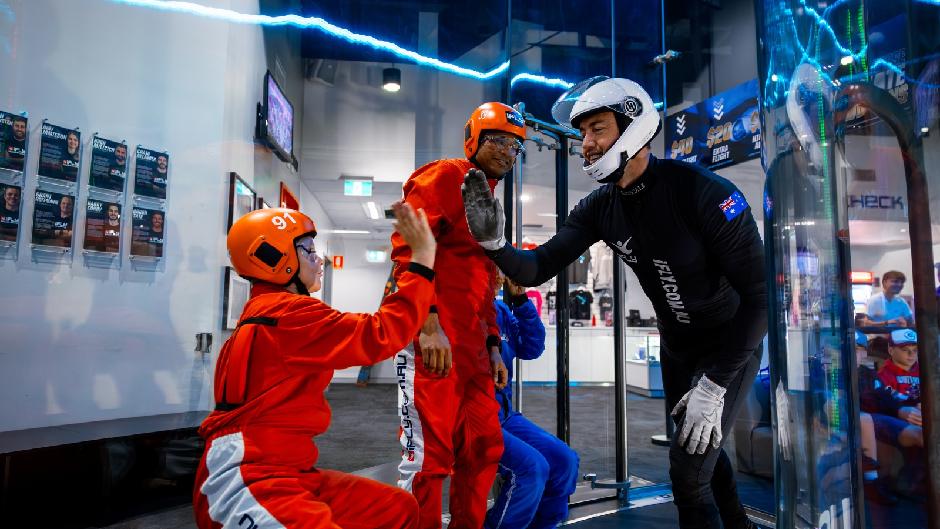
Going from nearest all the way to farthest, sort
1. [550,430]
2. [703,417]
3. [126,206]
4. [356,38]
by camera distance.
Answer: [703,417]
[126,206]
[356,38]
[550,430]

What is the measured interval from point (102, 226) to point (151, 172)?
17.4 inches

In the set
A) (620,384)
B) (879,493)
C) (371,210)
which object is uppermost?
(371,210)

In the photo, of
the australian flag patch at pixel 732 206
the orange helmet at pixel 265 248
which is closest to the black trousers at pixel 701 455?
the australian flag patch at pixel 732 206

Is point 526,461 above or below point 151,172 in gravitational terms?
below

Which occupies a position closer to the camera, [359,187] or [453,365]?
[453,365]

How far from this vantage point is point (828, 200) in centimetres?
69

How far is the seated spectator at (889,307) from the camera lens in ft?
1.93

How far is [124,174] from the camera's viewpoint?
3186 millimetres

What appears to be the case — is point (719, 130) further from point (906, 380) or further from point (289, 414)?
point (906, 380)

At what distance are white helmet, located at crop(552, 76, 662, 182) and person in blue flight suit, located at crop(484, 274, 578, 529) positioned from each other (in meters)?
0.88

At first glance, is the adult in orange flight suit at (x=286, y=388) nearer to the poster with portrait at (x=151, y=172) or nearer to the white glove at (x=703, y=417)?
the white glove at (x=703, y=417)

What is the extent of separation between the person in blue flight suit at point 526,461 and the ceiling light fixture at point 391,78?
10.9 feet

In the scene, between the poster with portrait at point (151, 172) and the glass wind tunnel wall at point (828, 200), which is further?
the poster with portrait at point (151, 172)

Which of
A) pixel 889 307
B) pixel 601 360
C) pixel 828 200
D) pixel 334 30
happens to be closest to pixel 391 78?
pixel 334 30
